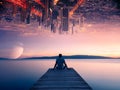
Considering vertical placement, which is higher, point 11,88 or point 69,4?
point 69,4

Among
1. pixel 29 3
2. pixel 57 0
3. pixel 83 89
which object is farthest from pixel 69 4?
pixel 83 89

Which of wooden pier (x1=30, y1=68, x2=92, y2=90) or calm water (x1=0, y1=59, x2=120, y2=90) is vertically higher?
wooden pier (x1=30, y1=68, x2=92, y2=90)

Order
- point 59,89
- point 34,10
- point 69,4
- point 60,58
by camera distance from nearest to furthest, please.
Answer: point 59,89 < point 60,58 < point 69,4 < point 34,10

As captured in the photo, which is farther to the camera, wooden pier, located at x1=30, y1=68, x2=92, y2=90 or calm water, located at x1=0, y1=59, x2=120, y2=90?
calm water, located at x1=0, y1=59, x2=120, y2=90

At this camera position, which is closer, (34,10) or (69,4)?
(69,4)

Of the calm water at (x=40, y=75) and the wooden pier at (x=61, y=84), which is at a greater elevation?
the wooden pier at (x=61, y=84)

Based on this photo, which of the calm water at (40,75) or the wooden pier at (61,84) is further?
the calm water at (40,75)

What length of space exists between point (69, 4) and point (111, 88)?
5.99 m

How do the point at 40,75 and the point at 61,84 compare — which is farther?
the point at 40,75

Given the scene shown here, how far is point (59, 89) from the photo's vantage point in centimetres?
Result: 870

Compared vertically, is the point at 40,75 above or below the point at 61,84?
below

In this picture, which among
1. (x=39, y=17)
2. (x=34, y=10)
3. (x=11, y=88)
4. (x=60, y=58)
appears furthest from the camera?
(x=39, y=17)

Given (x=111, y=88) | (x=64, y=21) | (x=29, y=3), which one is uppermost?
(x=29, y=3)

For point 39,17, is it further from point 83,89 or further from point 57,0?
point 83,89
